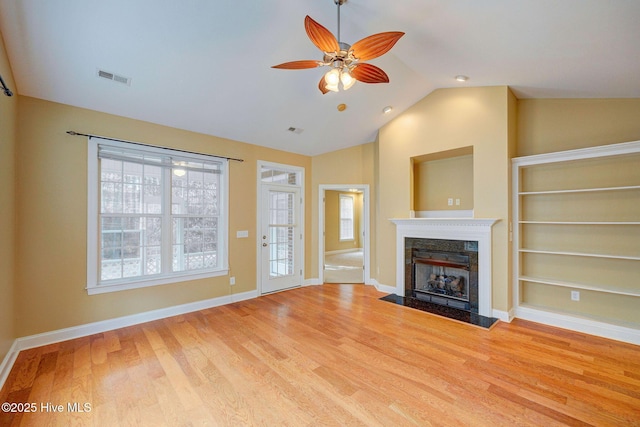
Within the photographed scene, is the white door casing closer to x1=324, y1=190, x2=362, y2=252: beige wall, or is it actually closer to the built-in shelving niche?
the built-in shelving niche

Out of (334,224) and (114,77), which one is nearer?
(114,77)

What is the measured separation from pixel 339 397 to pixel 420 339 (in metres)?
1.36

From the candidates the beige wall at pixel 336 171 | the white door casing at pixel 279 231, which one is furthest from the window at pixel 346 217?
the white door casing at pixel 279 231

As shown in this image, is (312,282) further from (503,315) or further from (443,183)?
(503,315)

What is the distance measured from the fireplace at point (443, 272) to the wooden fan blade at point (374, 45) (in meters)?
2.93

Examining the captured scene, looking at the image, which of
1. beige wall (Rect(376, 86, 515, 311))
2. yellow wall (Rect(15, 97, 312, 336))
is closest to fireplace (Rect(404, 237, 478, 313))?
beige wall (Rect(376, 86, 515, 311))

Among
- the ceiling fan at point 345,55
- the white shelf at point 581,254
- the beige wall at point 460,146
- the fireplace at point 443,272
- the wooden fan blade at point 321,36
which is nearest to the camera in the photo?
the wooden fan blade at point 321,36

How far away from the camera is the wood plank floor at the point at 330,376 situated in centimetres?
188

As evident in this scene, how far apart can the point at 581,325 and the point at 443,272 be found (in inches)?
63.8

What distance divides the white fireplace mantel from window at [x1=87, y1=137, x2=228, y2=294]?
2878 millimetres

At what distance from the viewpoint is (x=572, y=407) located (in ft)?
6.40

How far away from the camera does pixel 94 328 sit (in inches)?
125

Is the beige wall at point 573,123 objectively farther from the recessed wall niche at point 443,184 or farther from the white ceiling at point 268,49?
the recessed wall niche at point 443,184

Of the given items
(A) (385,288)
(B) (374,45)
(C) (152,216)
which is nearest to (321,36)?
(B) (374,45)
